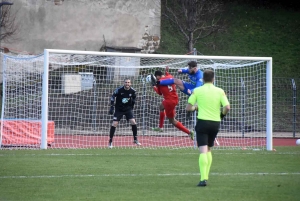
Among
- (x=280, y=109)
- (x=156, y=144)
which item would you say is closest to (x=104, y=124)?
(x=156, y=144)

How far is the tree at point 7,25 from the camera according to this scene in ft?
107

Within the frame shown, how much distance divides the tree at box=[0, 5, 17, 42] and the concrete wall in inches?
13.0

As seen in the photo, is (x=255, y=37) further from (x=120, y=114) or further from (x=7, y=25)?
(x=120, y=114)

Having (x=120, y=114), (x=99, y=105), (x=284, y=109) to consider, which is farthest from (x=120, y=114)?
(x=284, y=109)

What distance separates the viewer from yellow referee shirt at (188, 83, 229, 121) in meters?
10.8

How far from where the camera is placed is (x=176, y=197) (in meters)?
9.50

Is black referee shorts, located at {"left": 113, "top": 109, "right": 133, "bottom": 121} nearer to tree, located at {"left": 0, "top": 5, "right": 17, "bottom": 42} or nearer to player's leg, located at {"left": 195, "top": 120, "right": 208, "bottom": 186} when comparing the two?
player's leg, located at {"left": 195, "top": 120, "right": 208, "bottom": 186}

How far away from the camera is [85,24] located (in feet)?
116

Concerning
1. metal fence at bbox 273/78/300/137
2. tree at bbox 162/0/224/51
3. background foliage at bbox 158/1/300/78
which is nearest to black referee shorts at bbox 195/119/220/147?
metal fence at bbox 273/78/300/137

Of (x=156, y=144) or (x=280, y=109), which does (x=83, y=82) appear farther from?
(x=280, y=109)

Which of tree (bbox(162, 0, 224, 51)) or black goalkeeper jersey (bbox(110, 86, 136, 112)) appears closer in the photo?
black goalkeeper jersey (bbox(110, 86, 136, 112))

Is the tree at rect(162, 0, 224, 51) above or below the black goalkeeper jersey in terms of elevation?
above

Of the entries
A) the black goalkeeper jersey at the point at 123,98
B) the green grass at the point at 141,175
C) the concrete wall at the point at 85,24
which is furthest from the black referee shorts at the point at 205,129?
the concrete wall at the point at 85,24

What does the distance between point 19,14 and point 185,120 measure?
14293 millimetres
